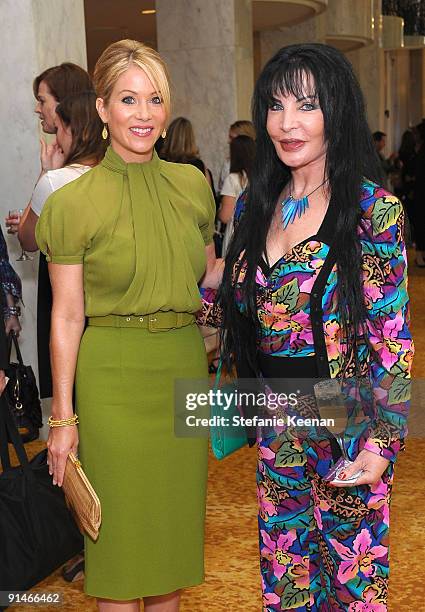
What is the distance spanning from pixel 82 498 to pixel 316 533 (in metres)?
0.62

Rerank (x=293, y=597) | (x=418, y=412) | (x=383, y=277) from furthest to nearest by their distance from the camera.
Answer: (x=418, y=412), (x=293, y=597), (x=383, y=277)

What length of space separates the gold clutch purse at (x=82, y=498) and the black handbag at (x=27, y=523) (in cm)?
58

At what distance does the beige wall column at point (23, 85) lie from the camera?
15.6 feet

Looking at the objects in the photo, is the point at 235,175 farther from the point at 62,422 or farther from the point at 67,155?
the point at 62,422

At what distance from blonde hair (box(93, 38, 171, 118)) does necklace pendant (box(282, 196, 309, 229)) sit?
0.47 m

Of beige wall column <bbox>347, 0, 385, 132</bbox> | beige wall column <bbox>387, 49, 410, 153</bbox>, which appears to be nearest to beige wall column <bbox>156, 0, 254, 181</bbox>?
beige wall column <bbox>347, 0, 385, 132</bbox>

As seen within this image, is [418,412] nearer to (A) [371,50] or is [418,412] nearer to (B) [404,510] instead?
(B) [404,510]

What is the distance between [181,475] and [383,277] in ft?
2.81

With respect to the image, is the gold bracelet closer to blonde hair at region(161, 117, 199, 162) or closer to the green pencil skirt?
the green pencil skirt

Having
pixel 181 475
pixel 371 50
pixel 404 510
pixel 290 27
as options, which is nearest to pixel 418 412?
pixel 404 510

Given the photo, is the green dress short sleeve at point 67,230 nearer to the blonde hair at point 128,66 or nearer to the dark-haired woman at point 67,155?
the blonde hair at point 128,66

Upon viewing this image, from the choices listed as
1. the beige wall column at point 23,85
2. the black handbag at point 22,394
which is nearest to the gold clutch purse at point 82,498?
the black handbag at point 22,394

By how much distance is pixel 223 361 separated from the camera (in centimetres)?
242

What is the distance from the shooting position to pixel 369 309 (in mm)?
2094
